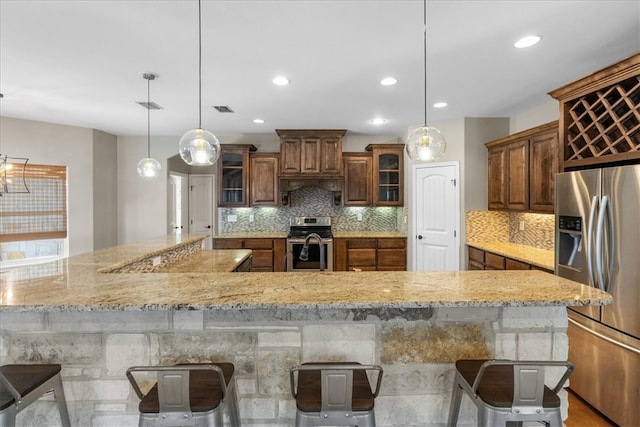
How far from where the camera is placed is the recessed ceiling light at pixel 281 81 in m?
3.08

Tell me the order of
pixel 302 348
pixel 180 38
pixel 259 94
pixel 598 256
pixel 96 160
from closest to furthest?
pixel 302 348 < pixel 598 256 < pixel 180 38 < pixel 259 94 < pixel 96 160

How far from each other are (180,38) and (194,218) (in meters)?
4.47

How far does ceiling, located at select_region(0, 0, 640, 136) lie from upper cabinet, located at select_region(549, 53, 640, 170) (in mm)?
295

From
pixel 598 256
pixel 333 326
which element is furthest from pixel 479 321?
pixel 598 256

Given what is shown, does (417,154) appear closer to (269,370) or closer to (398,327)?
(398,327)

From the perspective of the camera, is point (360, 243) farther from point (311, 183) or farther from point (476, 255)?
point (476, 255)

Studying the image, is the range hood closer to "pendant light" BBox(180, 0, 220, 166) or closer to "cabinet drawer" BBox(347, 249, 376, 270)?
"cabinet drawer" BBox(347, 249, 376, 270)

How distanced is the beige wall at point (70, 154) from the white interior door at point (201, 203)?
1695mm

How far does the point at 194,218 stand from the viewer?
636 cm

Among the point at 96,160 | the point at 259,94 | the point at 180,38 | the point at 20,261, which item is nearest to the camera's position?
the point at 180,38

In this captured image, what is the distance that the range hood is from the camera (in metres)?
5.21

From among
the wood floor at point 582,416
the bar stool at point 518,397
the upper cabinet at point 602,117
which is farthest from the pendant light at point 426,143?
the wood floor at point 582,416

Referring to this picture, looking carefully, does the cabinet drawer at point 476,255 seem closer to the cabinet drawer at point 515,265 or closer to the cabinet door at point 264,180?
the cabinet drawer at point 515,265

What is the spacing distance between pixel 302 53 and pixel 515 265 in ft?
9.24
